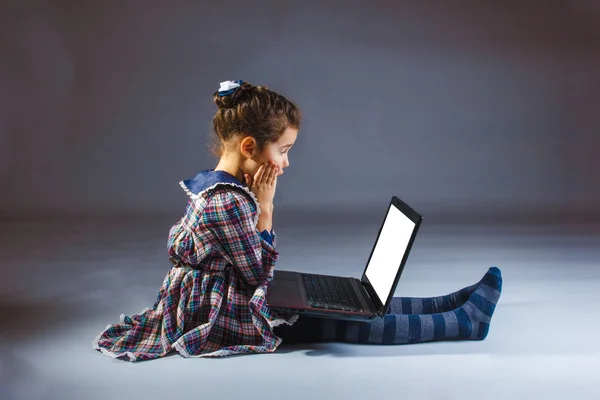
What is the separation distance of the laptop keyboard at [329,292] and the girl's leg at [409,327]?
0.22 feet

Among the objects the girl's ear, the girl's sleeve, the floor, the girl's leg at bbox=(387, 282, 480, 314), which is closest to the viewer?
the floor

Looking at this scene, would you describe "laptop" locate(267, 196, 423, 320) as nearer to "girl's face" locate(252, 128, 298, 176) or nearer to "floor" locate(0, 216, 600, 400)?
"floor" locate(0, 216, 600, 400)

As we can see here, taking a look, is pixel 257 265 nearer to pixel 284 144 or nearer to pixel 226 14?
pixel 284 144

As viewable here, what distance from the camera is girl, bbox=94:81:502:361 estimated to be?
2.31 m

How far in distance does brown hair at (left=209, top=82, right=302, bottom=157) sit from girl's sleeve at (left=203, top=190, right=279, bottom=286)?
21 cm

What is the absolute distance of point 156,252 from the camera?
3777mm

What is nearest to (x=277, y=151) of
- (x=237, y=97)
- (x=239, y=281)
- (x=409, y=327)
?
(x=237, y=97)

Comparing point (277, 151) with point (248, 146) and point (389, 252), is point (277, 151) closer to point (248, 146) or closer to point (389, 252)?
point (248, 146)

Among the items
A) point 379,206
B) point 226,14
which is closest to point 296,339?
point 379,206

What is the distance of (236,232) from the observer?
229cm

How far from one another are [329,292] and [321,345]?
0.58 ft

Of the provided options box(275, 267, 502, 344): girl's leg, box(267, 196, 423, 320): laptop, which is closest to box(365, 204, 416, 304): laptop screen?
box(267, 196, 423, 320): laptop

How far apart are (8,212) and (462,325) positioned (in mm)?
3186

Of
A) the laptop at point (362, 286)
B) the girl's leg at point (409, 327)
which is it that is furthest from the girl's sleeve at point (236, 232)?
the girl's leg at point (409, 327)
